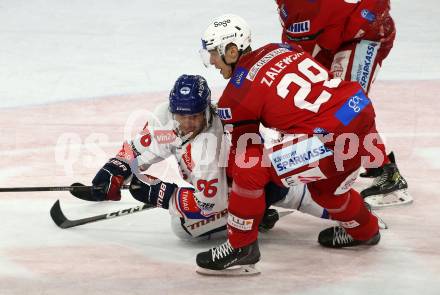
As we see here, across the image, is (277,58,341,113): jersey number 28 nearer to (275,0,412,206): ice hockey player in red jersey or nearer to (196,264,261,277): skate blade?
(196,264,261,277): skate blade

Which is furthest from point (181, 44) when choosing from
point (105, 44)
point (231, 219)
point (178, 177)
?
point (231, 219)

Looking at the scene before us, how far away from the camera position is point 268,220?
14.8ft

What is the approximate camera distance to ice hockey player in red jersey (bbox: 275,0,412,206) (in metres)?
4.91

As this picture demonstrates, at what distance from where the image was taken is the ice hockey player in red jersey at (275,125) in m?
3.89

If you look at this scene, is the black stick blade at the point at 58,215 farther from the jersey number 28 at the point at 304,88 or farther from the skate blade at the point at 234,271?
the jersey number 28 at the point at 304,88

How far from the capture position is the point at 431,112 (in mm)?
6410

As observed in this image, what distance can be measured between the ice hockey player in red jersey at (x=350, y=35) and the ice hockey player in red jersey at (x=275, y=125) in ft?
2.97

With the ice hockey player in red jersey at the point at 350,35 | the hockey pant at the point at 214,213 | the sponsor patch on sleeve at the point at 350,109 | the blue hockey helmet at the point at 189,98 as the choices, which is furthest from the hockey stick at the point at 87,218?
the ice hockey player in red jersey at the point at 350,35

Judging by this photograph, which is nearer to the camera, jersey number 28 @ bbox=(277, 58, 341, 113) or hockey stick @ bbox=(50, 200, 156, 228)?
jersey number 28 @ bbox=(277, 58, 341, 113)

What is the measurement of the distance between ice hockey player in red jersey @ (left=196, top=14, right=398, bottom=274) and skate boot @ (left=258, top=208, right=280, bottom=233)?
20.2 inches

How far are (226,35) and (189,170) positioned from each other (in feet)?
2.18

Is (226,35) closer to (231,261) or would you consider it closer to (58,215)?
(231,261)

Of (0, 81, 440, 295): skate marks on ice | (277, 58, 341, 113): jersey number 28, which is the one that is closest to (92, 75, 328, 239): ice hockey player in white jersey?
(0, 81, 440, 295): skate marks on ice

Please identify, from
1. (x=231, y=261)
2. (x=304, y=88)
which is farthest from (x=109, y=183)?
(x=304, y=88)
